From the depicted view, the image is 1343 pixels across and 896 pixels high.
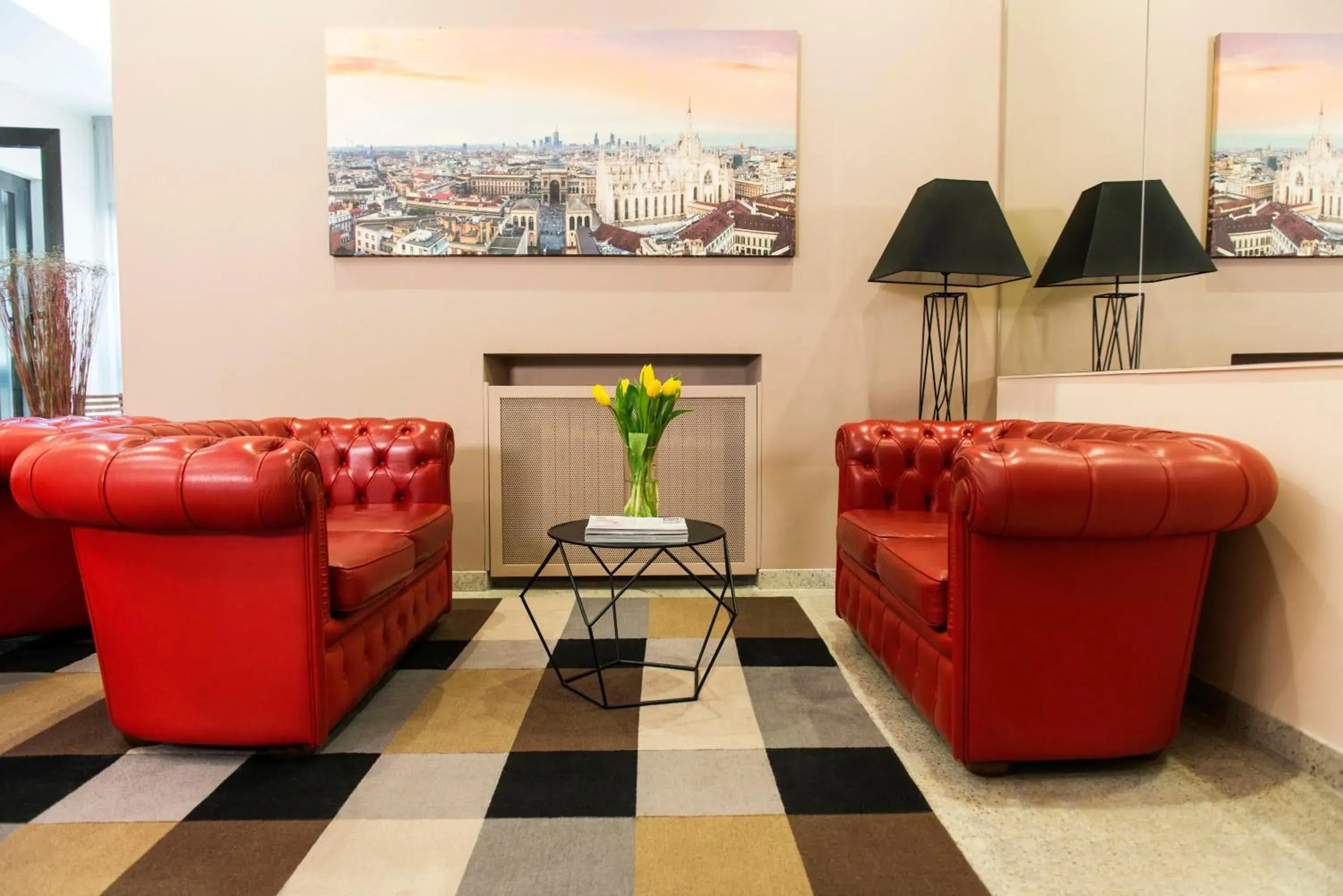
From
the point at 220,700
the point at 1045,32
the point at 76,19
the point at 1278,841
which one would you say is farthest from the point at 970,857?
the point at 76,19

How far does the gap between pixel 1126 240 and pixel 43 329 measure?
4.71 m

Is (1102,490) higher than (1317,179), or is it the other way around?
(1317,179)

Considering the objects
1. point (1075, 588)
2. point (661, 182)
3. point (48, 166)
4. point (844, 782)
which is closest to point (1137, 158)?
point (1075, 588)

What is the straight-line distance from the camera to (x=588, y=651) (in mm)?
2625

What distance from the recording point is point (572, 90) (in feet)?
10.9

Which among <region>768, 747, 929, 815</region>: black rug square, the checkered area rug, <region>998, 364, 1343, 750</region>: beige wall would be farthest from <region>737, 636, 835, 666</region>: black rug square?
<region>998, 364, 1343, 750</region>: beige wall

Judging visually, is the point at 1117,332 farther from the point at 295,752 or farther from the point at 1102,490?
the point at 295,752

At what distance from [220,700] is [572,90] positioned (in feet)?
9.18

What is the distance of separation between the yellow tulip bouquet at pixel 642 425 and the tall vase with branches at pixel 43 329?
3.03 m

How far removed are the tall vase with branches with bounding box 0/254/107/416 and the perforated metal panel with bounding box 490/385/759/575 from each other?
218 centimetres

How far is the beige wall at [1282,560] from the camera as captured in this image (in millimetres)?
1688

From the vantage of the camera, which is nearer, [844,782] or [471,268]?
[844,782]

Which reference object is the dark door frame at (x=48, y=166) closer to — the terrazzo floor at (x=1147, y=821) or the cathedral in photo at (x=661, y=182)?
the cathedral in photo at (x=661, y=182)

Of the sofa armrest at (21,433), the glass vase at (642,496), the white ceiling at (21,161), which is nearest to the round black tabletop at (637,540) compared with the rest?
the glass vase at (642,496)
